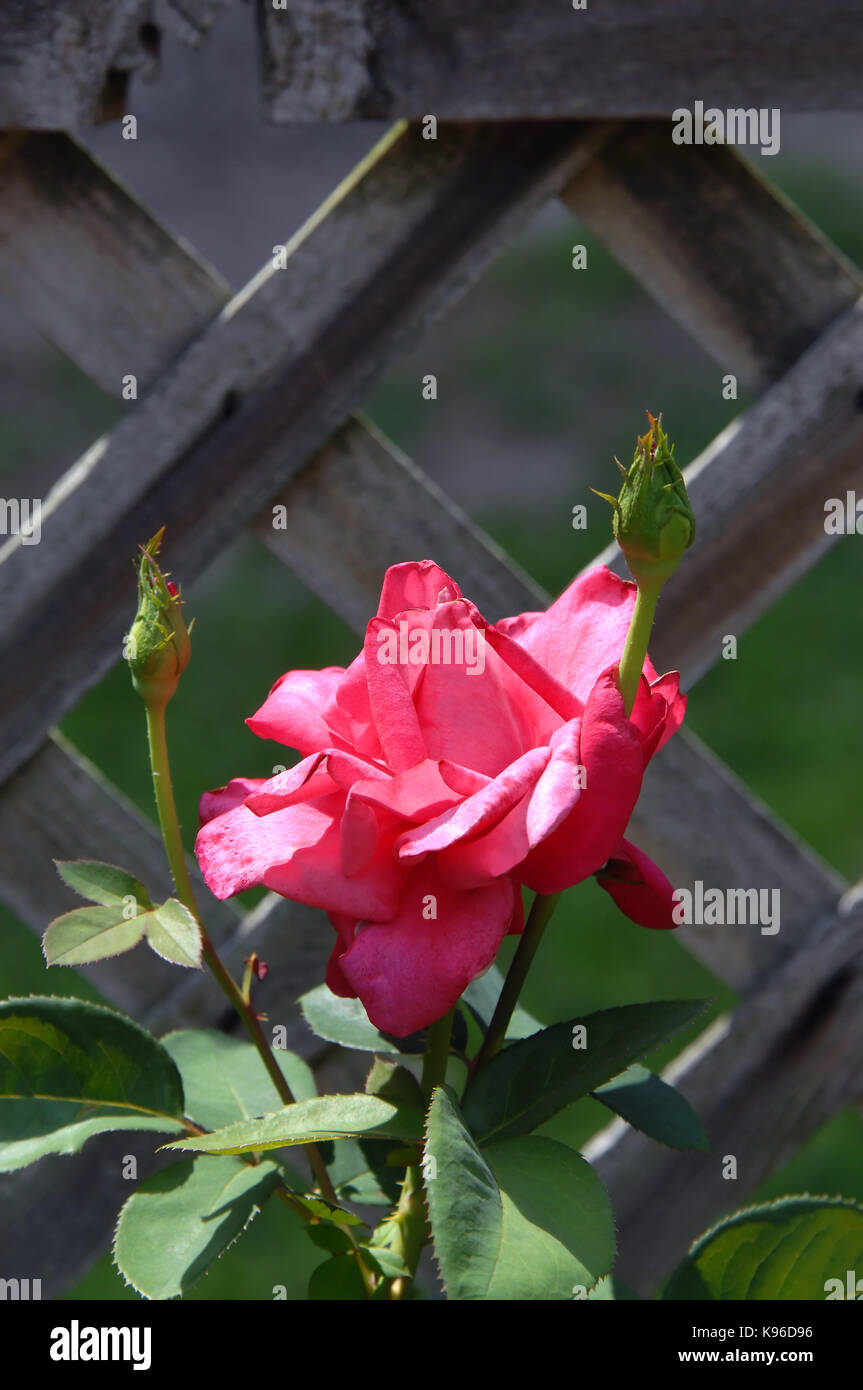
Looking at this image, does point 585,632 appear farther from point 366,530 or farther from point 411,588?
point 366,530

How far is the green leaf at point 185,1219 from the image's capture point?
0.41m

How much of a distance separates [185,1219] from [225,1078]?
11cm

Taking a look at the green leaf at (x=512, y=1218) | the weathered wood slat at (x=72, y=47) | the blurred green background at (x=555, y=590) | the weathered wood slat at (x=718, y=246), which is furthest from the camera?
the blurred green background at (x=555, y=590)

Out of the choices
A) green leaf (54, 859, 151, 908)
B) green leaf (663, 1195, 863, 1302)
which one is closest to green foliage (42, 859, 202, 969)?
green leaf (54, 859, 151, 908)

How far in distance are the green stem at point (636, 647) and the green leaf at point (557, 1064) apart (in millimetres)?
105

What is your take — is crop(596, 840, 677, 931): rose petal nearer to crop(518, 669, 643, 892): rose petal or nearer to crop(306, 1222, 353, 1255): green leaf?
crop(518, 669, 643, 892): rose petal

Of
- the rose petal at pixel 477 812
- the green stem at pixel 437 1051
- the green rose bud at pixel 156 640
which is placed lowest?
the green stem at pixel 437 1051

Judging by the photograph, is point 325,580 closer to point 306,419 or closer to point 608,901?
point 306,419

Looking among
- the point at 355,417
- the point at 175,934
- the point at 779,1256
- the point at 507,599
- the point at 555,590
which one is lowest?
the point at 779,1256

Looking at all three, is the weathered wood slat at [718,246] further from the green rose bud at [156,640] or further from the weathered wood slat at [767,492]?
the green rose bud at [156,640]

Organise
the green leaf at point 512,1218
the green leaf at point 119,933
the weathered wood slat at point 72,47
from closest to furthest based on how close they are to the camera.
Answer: the green leaf at point 512,1218
the green leaf at point 119,933
the weathered wood slat at point 72,47

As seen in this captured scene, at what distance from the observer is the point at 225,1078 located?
55cm

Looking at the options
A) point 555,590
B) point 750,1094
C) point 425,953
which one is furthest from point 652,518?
point 555,590

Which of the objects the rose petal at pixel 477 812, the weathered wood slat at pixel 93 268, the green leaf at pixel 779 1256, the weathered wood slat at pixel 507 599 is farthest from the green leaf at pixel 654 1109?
the weathered wood slat at pixel 93 268
